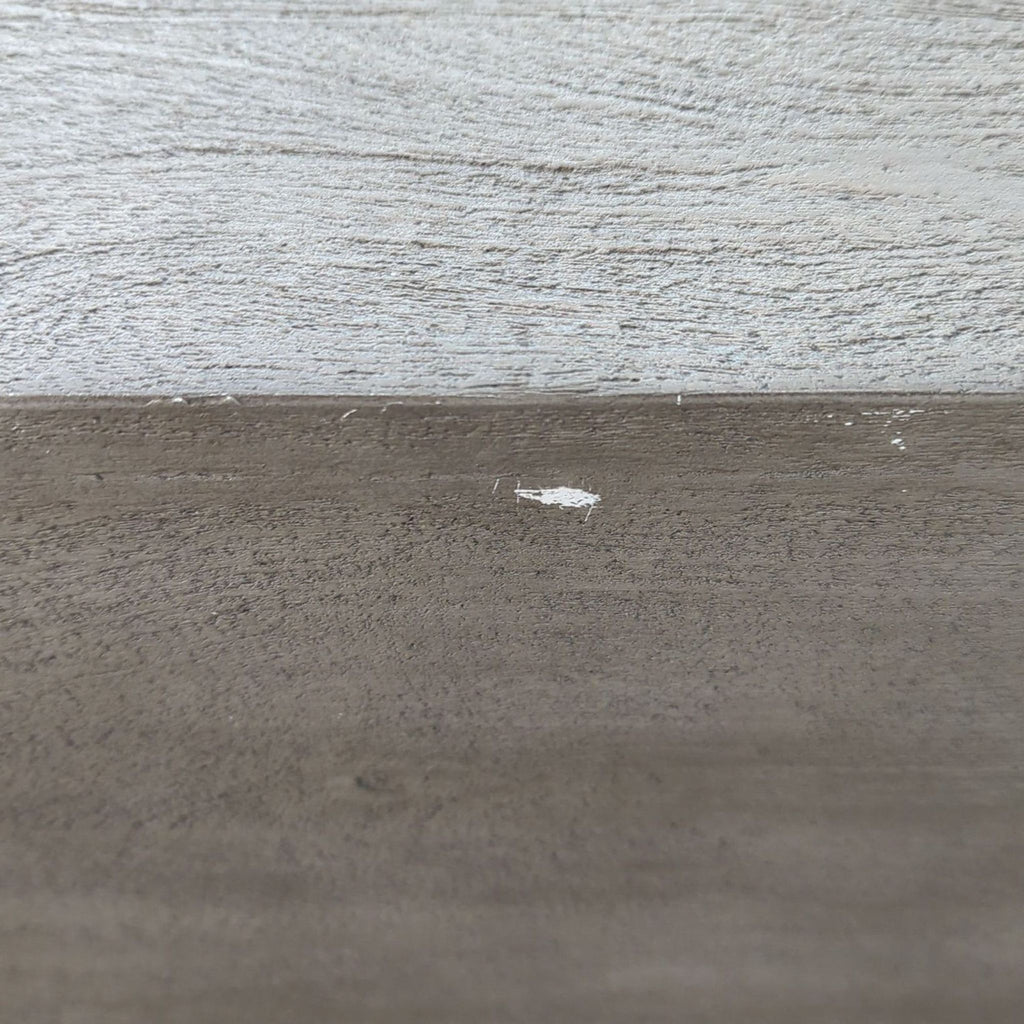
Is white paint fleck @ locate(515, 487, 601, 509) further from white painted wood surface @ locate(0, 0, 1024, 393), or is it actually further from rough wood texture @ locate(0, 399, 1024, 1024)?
white painted wood surface @ locate(0, 0, 1024, 393)

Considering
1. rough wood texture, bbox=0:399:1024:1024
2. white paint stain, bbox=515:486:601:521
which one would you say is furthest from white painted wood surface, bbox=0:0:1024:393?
white paint stain, bbox=515:486:601:521

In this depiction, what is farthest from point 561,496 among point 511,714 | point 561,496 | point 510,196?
point 510,196

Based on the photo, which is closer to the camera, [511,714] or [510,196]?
[511,714]

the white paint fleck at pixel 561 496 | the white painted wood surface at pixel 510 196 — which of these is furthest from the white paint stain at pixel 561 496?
the white painted wood surface at pixel 510 196

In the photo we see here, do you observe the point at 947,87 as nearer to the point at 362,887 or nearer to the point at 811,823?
the point at 811,823

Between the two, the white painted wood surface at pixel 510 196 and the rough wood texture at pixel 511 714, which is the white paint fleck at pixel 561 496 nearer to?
the rough wood texture at pixel 511 714

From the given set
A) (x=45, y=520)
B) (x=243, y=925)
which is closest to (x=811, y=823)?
(x=243, y=925)

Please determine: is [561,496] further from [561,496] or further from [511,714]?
[511,714]
